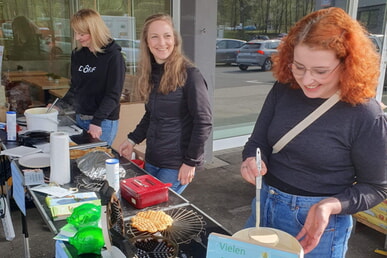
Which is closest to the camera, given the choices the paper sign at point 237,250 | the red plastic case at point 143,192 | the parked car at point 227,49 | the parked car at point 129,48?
the paper sign at point 237,250

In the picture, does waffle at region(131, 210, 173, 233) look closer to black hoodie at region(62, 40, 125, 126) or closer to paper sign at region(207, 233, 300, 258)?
paper sign at region(207, 233, 300, 258)

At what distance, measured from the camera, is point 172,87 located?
1.89 m

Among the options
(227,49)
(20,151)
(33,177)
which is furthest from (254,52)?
A: (33,177)

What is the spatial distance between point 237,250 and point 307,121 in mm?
598

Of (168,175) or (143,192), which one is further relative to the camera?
(168,175)

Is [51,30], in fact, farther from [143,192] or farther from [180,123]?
[143,192]

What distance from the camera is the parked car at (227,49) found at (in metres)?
4.72

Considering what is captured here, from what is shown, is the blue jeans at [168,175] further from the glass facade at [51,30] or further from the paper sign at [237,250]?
the glass facade at [51,30]

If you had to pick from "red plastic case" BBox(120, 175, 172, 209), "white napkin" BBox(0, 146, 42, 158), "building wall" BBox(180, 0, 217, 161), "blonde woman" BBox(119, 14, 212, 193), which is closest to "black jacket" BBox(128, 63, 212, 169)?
"blonde woman" BBox(119, 14, 212, 193)

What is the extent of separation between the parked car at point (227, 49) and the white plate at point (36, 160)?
10.2ft

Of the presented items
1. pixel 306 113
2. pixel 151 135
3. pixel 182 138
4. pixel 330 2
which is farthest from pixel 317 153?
pixel 330 2

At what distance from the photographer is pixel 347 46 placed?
113cm

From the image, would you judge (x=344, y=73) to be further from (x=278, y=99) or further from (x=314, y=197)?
(x=314, y=197)

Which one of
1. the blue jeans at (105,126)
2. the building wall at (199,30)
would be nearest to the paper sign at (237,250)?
the blue jeans at (105,126)
